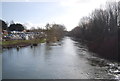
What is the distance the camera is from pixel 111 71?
16.0m

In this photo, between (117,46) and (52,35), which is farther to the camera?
(52,35)

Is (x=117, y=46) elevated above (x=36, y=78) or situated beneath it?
elevated above

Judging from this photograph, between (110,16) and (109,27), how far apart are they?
8.02ft

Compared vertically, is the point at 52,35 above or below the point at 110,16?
below

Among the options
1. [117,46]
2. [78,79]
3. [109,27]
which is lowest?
[78,79]

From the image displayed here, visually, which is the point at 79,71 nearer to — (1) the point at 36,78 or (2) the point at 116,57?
(1) the point at 36,78

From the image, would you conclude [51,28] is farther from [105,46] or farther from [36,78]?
[36,78]

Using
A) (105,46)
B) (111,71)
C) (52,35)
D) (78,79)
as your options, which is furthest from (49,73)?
(52,35)

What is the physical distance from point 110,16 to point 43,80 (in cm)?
2811

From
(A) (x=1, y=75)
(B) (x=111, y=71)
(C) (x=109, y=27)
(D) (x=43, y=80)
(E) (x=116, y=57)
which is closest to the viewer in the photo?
(D) (x=43, y=80)

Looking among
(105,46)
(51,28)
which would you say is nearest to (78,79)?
(105,46)

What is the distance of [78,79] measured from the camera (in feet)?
45.1

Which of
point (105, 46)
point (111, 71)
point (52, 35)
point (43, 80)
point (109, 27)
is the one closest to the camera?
point (43, 80)

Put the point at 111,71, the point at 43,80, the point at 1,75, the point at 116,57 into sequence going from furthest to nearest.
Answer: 1. the point at 116,57
2. the point at 111,71
3. the point at 1,75
4. the point at 43,80
